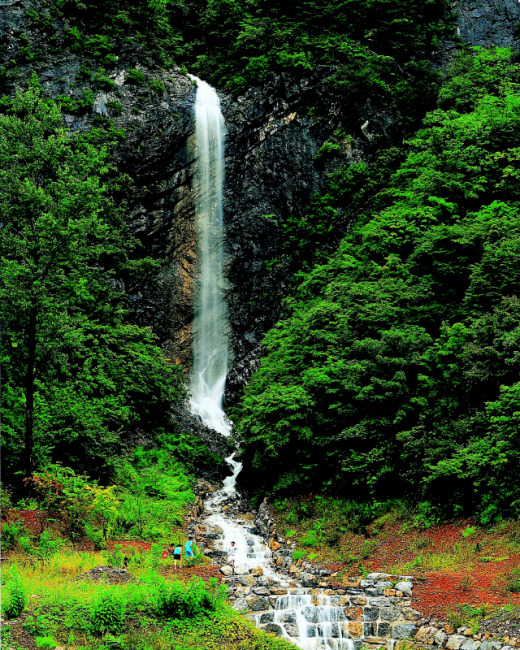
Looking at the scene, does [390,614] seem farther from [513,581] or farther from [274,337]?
[274,337]

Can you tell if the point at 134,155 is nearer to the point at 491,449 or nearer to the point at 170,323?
the point at 170,323

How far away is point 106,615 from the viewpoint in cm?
1023

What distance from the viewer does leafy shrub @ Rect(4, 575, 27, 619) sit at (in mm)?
9898

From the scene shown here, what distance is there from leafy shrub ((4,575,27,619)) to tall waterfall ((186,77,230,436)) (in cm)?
1732

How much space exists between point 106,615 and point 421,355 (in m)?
11.3

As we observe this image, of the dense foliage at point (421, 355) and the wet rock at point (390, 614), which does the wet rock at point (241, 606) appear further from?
the dense foliage at point (421, 355)

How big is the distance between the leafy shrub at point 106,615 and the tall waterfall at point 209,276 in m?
17.1


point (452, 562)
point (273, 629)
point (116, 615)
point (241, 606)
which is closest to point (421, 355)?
point (452, 562)

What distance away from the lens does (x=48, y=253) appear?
1563 cm

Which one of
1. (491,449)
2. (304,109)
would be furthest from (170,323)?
(491,449)

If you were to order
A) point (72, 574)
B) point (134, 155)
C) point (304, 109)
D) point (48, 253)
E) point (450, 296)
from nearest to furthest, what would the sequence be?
point (72, 574)
point (48, 253)
point (450, 296)
point (134, 155)
point (304, 109)

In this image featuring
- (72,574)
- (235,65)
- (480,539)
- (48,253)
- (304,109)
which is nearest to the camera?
(72,574)

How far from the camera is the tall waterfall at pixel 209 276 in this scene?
1128 inches

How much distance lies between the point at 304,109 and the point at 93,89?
10.9m
